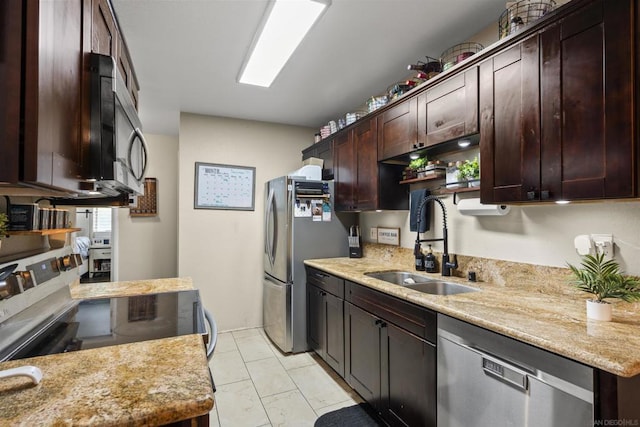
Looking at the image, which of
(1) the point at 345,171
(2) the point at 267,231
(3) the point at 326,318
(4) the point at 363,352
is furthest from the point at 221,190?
(4) the point at 363,352

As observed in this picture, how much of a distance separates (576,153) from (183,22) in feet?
7.39

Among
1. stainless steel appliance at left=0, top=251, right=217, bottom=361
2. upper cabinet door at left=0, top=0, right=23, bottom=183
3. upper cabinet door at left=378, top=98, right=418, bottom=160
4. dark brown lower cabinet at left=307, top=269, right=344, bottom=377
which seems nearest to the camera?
upper cabinet door at left=0, top=0, right=23, bottom=183

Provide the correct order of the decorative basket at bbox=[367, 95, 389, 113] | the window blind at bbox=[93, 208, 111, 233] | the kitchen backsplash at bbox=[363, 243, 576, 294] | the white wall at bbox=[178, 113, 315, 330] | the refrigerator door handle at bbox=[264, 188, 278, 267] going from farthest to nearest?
the window blind at bbox=[93, 208, 111, 233], the white wall at bbox=[178, 113, 315, 330], the refrigerator door handle at bbox=[264, 188, 278, 267], the decorative basket at bbox=[367, 95, 389, 113], the kitchen backsplash at bbox=[363, 243, 576, 294]

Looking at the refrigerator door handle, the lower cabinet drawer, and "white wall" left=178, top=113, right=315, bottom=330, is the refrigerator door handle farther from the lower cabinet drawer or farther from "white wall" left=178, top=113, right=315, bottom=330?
the lower cabinet drawer

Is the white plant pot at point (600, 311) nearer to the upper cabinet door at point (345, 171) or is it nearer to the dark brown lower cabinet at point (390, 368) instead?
the dark brown lower cabinet at point (390, 368)

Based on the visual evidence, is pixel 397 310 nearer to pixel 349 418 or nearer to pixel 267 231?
pixel 349 418

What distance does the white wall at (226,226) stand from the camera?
3641mm

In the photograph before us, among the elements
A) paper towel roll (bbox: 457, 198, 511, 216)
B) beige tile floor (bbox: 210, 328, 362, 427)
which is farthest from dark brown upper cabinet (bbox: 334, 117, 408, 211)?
beige tile floor (bbox: 210, 328, 362, 427)

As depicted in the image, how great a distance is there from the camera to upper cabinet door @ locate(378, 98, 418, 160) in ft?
7.44

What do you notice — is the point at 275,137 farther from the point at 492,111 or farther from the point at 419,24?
the point at 492,111

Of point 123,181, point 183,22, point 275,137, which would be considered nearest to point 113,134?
point 123,181

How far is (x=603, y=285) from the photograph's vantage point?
1229 millimetres

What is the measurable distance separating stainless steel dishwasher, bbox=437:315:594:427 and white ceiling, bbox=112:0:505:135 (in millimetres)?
1769

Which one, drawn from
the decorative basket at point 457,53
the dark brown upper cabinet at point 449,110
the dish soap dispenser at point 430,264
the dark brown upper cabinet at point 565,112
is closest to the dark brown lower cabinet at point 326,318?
the dish soap dispenser at point 430,264
